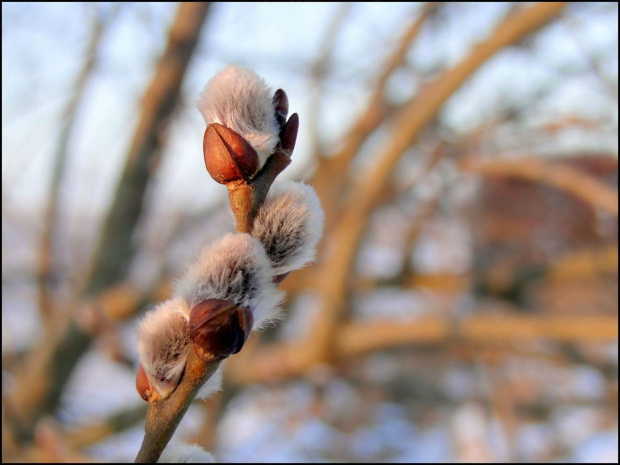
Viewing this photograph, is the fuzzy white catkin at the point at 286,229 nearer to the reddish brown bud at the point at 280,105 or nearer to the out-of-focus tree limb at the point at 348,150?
the reddish brown bud at the point at 280,105

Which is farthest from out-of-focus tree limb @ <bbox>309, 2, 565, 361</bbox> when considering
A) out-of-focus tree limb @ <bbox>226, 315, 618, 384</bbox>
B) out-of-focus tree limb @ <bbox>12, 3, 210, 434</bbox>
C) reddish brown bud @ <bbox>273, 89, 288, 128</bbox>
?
reddish brown bud @ <bbox>273, 89, 288, 128</bbox>

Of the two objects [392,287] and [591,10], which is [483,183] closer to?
[392,287]

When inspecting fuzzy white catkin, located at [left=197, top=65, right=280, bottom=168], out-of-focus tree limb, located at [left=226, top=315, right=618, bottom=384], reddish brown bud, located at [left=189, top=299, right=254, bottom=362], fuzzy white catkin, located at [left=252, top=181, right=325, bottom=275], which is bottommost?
reddish brown bud, located at [left=189, top=299, right=254, bottom=362]

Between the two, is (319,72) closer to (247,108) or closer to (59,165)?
(59,165)

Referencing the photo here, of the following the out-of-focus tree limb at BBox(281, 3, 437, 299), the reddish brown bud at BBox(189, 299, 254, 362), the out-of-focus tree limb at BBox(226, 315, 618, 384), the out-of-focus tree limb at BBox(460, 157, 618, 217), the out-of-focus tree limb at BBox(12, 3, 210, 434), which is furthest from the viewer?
the out-of-focus tree limb at BBox(281, 3, 437, 299)

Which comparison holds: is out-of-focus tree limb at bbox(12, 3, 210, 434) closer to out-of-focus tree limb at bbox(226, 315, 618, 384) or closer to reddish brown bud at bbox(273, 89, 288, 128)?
out-of-focus tree limb at bbox(226, 315, 618, 384)

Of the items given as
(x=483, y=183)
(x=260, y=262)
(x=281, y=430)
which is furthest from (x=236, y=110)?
(x=281, y=430)
